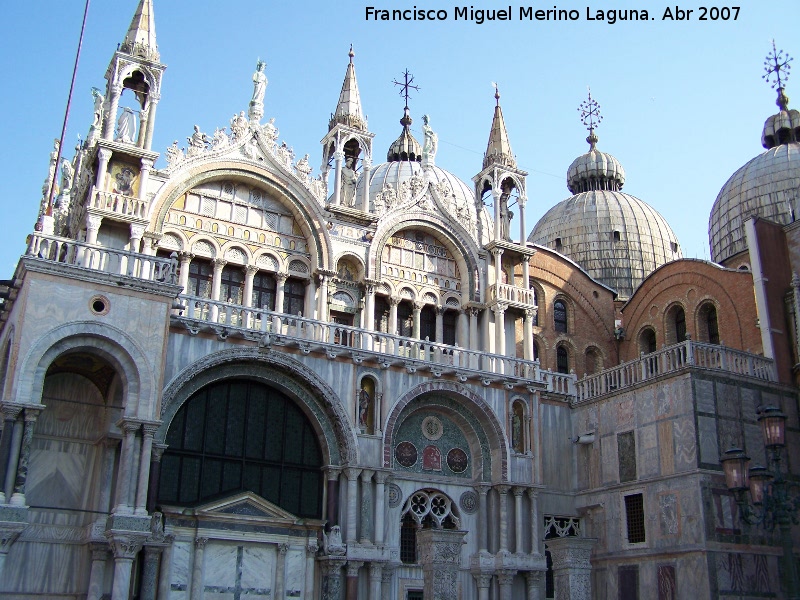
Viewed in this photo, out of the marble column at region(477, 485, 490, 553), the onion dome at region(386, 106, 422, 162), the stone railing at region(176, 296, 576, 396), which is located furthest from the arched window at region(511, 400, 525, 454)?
the onion dome at region(386, 106, 422, 162)

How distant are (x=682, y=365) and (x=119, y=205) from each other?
1436 centimetres

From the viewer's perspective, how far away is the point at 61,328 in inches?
725

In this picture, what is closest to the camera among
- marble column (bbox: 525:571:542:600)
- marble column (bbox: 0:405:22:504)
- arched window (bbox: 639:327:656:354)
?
marble column (bbox: 0:405:22:504)

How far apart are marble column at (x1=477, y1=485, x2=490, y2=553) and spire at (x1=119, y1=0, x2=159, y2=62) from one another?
14.0 m

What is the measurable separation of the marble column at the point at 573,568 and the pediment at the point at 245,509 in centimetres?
622

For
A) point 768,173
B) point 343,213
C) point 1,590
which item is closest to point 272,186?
point 343,213

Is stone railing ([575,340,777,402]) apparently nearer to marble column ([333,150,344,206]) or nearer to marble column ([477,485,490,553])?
marble column ([477,485,490,553])

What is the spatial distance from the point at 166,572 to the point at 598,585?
1108cm

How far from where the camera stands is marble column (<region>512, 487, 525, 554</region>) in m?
23.5

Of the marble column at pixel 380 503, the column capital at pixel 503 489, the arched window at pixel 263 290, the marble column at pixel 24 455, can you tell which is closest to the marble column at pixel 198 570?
the marble column at pixel 24 455

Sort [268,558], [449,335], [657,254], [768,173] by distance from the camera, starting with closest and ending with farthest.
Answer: [268,558] → [449,335] → [768,173] → [657,254]

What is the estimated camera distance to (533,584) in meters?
23.4

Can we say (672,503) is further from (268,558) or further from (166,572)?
(166,572)

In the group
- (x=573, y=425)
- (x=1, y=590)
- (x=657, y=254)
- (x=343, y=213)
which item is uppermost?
(x=657, y=254)
